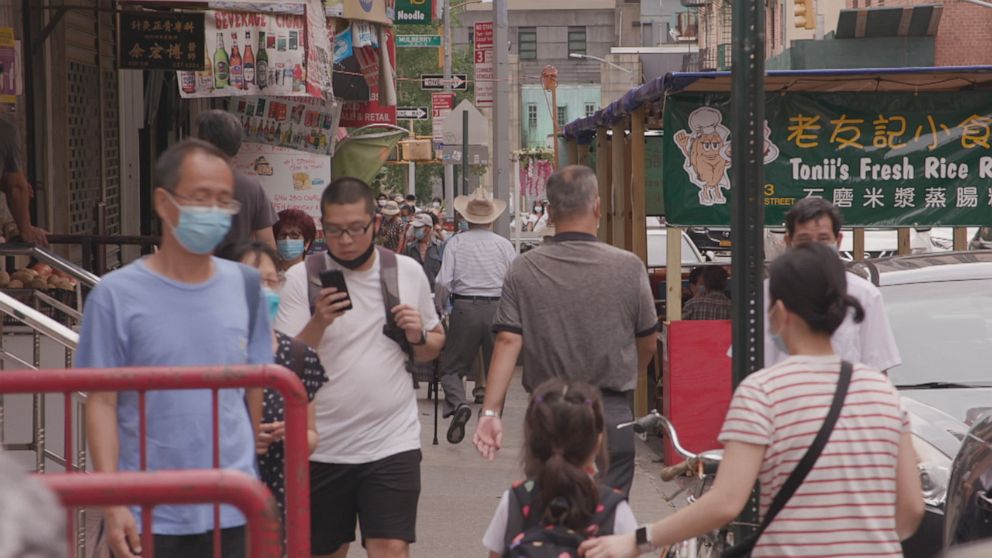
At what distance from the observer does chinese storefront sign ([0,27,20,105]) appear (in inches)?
384

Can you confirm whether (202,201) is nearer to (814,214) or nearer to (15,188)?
(814,214)

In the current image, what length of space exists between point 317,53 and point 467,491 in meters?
3.84

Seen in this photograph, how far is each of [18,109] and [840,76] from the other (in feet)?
20.4

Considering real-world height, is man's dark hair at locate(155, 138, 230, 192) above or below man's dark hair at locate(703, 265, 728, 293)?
above

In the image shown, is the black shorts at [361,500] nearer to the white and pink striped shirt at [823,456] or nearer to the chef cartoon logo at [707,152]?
the white and pink striped shirt at [823,456]

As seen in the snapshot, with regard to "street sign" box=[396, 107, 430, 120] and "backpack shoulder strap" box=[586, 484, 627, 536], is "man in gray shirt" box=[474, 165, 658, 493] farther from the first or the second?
"street sign" box=[396, 107, 430, 120]

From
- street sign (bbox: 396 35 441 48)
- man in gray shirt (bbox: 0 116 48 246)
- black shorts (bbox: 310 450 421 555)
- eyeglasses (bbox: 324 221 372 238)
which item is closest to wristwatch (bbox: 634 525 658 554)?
black shorts (bbox: 310 450 421 555)

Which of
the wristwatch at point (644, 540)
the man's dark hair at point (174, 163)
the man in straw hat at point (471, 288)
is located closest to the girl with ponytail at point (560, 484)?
the wristwatch at point (644, 540)

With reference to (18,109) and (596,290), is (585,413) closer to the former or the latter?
(596,290)

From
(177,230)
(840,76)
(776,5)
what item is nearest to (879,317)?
(177,230)

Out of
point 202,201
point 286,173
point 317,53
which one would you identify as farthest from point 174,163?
point 286,173

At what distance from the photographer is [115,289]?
418 centimetres

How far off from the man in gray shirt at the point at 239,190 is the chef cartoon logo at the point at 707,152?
198 inches

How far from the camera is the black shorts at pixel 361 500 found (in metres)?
5.71
